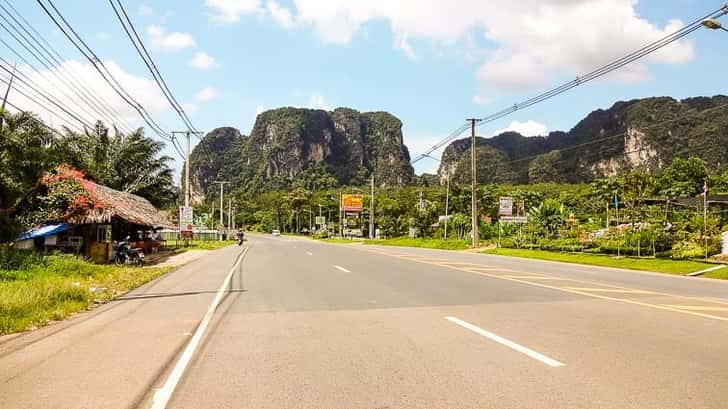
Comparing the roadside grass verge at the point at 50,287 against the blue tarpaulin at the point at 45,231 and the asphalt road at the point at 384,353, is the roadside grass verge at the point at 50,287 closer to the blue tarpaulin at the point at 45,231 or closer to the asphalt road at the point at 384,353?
the asphalt road at the point at 384,353

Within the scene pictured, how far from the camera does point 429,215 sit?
66.6 metres

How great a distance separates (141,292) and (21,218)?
9.86 m

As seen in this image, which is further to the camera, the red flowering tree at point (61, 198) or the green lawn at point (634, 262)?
the red flowering tree at point (61, 198)

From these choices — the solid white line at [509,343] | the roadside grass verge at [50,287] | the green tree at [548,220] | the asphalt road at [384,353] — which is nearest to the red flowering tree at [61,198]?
the roadside grass verge at [50,287]

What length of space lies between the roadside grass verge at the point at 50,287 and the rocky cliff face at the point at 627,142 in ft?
308

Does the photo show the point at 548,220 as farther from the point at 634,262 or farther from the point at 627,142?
the point at 627,142

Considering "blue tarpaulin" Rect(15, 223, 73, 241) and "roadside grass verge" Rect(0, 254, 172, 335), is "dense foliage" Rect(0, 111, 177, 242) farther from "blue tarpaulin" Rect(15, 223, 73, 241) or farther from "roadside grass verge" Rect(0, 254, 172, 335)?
"roadside grass verge" Rect(0, 254, 172, 335)

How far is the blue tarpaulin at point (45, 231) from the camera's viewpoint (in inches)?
820

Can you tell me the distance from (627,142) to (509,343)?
13372 cm

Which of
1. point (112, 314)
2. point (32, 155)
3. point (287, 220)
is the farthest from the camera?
point (287, 220)

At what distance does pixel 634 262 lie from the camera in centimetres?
2456

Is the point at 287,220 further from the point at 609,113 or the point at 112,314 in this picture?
the point at 112,314

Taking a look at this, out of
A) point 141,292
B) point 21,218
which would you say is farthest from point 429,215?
point 141,292

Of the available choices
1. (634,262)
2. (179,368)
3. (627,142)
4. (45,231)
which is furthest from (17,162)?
(627,142)
